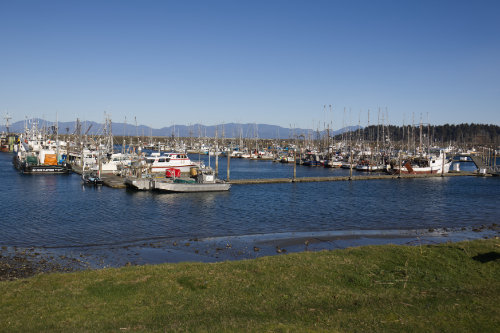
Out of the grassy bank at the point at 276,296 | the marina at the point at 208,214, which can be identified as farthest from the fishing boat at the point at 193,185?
the grassy bank at the point at 276,296

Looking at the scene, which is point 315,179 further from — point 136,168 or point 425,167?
point 425,167

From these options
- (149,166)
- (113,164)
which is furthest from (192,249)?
(113,164)

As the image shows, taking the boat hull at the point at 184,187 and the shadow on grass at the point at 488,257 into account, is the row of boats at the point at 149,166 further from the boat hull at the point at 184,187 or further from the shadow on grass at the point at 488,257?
the shadow on grass at the point at 488,257

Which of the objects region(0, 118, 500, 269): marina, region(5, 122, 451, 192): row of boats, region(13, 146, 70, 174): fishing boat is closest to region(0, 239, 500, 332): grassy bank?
region(0, 118, 500, 269): marina

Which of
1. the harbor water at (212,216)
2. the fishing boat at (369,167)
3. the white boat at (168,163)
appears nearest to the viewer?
the harbor water at (212,216)

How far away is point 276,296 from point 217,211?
30034 millimetres

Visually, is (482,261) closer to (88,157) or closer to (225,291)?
(225,291)

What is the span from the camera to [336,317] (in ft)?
41.4

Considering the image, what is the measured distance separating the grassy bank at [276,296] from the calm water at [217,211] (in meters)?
14.6

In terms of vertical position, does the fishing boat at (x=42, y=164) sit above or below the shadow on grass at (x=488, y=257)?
above

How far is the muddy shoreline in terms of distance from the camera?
75.0ft

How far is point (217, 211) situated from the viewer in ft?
145

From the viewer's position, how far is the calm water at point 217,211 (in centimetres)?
3344

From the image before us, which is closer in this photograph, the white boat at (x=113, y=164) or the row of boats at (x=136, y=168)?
the row of boats at (x=136, y=168)
